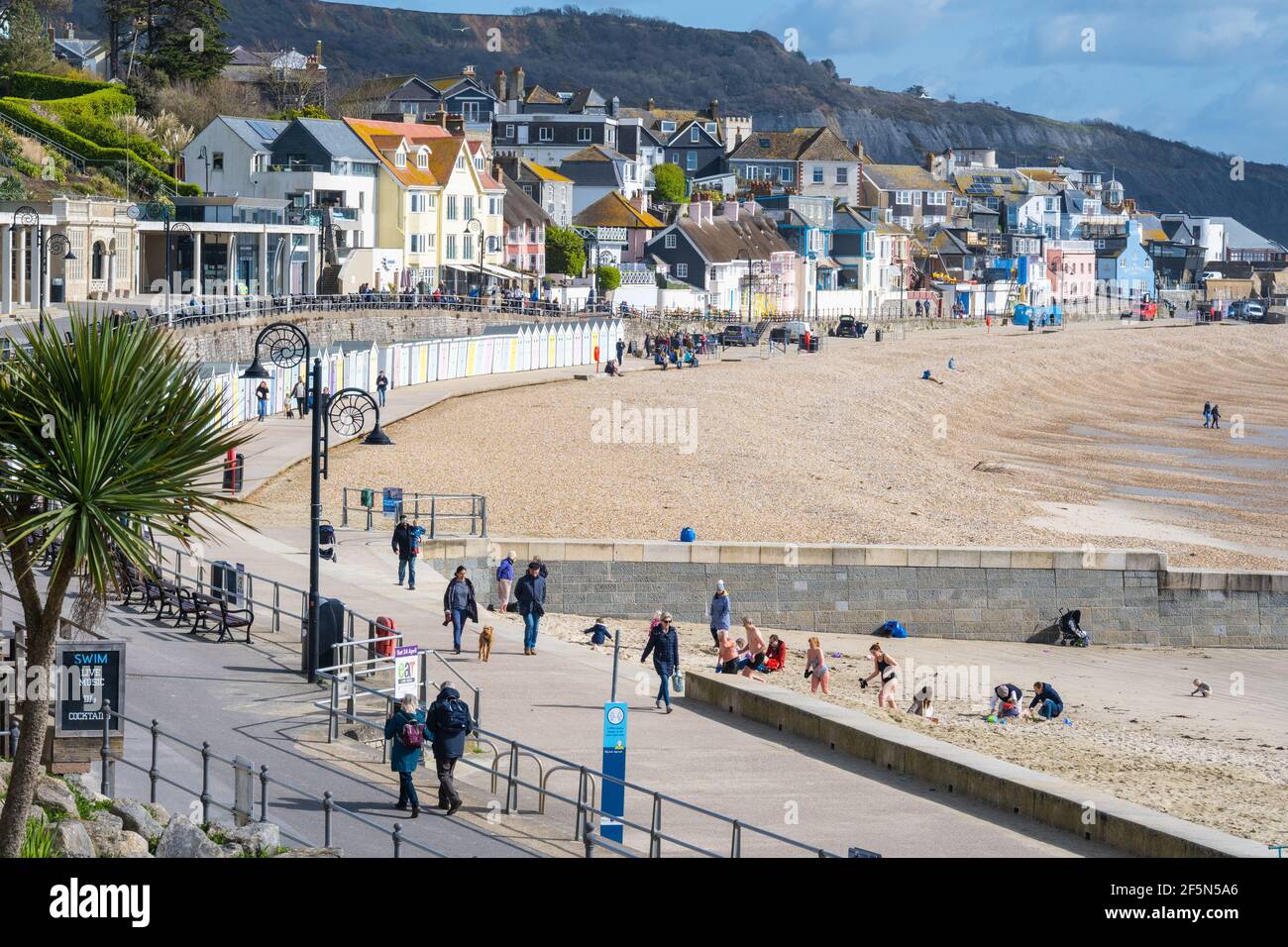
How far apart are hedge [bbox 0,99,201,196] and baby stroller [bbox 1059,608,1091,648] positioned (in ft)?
182

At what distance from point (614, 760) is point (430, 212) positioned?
7088 cm

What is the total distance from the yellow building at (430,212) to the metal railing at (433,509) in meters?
46.7

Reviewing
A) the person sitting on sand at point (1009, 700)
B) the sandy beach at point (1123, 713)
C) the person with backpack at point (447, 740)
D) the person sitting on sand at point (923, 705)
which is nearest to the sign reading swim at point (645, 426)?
the sandy beach at point (1123, 713)

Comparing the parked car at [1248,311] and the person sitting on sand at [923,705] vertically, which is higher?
the parked car at [1248,311]

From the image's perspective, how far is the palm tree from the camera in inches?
441

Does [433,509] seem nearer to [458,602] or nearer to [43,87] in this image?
[458,602]

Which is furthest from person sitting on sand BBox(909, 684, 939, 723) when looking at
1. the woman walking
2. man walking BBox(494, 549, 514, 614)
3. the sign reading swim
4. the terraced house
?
the terraced house

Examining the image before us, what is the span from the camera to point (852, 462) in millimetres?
45625

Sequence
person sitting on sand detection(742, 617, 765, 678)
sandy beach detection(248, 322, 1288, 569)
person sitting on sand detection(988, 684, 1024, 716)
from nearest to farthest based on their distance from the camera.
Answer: person sitting on sand detection(988, 684, 1024, 716)
person sitting on sand detection(742, 617, 765, 678)
sandy beach detection(248, 322, 1288, 569)

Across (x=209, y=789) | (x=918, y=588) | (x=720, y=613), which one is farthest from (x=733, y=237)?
(x=209, y=789)

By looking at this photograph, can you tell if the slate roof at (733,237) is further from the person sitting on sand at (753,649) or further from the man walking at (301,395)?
the person sitting on sand at (753,649)

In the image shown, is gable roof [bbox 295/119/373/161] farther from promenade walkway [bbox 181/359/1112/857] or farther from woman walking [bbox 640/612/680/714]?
woman walking [bbox 640/612/680/714]

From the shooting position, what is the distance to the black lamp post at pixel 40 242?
45.7m
